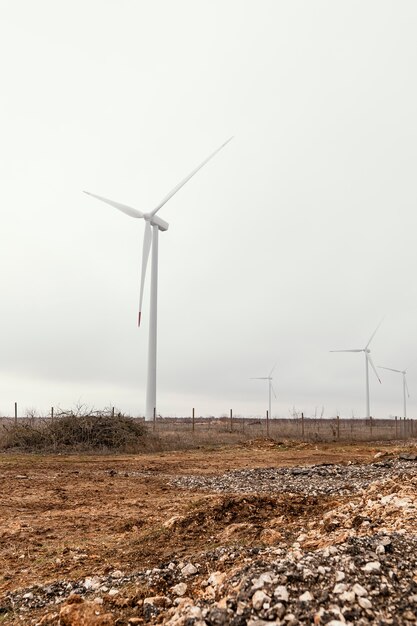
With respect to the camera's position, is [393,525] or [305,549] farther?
[393,525]

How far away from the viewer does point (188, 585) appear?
5.13m

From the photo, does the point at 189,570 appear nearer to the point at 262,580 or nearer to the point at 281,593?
the point at 262,580

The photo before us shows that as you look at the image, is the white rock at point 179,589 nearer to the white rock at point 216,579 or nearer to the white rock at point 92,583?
the white rock at point 216,579

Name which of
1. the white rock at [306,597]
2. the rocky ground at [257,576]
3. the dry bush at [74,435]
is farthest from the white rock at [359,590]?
the dry bush at [74,435]

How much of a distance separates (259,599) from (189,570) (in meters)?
1.56

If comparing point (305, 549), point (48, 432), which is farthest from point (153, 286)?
point (305, 549)

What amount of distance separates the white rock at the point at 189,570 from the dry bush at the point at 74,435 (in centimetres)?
2024

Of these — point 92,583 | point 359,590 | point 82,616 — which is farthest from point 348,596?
point 92,583

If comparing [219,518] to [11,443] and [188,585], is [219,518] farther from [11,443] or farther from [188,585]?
[11,443]

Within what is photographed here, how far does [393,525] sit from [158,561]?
272cm

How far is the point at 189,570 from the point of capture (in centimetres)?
548

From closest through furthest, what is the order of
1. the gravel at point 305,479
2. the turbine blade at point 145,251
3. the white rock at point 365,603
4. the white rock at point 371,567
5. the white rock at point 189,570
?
the white rock at point 365,603, the white rock at point 371,567, the white rock at point 189,570, the gravel at point 305,479, the turbine blade at point 145,251

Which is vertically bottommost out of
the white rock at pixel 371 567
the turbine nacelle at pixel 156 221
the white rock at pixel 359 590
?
the white rock at pixel 359 590

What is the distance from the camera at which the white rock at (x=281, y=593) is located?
13.4ft
